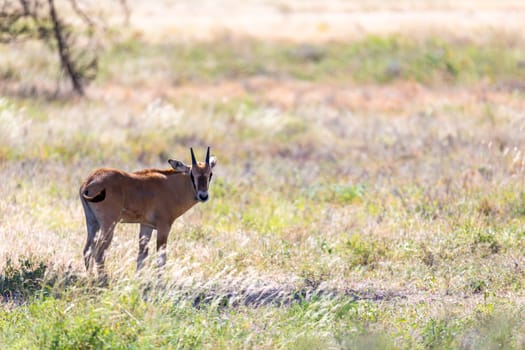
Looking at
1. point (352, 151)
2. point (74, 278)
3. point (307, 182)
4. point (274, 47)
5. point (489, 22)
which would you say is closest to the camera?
point (74, 278)

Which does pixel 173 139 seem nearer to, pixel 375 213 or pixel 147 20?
pixel 375 213

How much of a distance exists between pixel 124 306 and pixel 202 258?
2665 millimetres

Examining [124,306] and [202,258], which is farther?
[202,258]

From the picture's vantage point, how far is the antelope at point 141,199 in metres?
9.17

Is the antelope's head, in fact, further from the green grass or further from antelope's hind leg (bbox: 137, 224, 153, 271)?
the green grass

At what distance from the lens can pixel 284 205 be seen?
13.6 m

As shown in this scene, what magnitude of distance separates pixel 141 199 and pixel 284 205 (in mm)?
4334

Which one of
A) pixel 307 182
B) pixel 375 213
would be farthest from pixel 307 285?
pixel 307 182

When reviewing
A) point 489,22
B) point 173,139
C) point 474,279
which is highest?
point 474,279

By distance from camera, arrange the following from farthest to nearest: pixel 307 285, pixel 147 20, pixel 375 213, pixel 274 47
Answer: pixel 147 20
pixel 274 47
pixel 375 213
pixel 307 285

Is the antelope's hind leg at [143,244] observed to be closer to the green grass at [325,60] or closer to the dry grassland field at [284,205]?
the dry grassland field at [284,205]

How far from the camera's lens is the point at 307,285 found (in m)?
9.73

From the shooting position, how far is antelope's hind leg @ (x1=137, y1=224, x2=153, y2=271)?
30.7ft

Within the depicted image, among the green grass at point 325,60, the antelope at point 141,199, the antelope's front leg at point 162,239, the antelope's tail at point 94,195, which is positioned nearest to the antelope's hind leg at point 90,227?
the antelope at point 141,199
